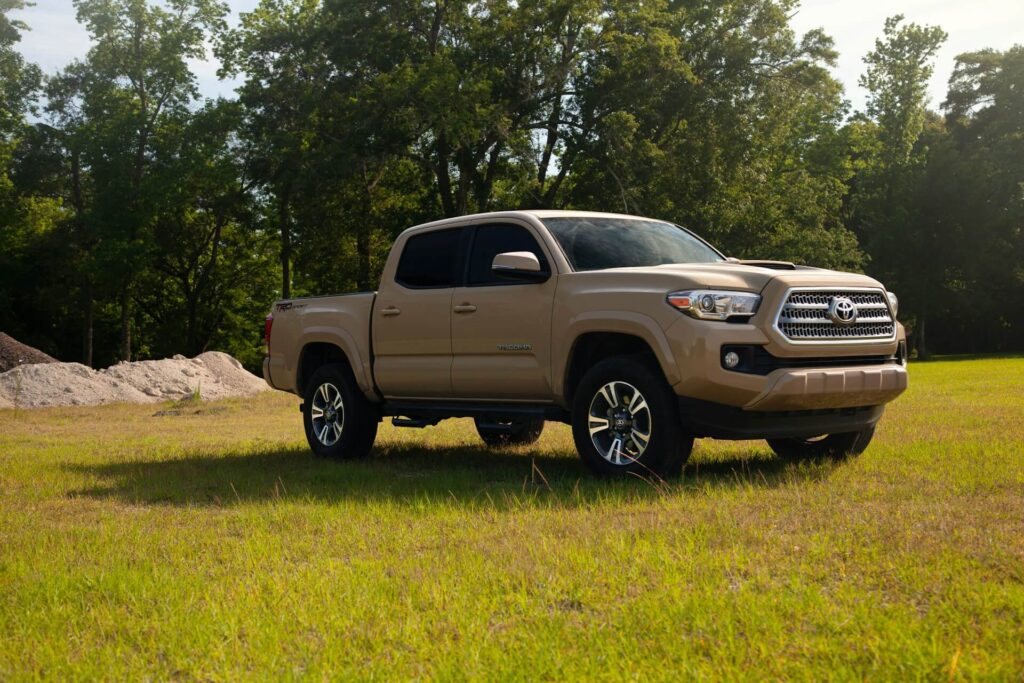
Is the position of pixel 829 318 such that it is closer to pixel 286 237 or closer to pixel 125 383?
pixel 125 383

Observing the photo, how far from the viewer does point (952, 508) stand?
6230mm

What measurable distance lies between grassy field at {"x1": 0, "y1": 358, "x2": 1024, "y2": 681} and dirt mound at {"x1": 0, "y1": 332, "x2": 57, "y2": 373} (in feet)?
61.2

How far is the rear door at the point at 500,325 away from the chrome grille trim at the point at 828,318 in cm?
184

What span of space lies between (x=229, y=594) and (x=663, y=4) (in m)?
34.7

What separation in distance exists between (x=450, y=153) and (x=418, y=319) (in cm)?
2784

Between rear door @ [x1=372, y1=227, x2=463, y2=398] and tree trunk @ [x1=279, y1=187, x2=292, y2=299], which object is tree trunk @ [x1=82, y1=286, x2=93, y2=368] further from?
rear door @ [x1=372, y1=227, x2=463, y2=398]

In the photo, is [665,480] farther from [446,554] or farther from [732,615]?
[732,615]

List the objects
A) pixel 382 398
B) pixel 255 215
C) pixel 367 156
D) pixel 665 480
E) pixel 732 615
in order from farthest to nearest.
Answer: pixel 255 215 < pixel 367 156 < pixel 382 398 < pixel 665 480 < pixel 732 615

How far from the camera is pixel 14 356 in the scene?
26.6 m

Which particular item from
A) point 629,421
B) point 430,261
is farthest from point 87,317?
point 629,421

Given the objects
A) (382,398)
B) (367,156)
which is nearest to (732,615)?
(382,398)

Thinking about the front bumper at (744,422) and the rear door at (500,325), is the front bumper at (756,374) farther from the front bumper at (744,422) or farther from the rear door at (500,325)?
the rear door at (500,325)

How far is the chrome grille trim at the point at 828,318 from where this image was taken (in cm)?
761

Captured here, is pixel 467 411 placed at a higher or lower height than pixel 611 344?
lower
